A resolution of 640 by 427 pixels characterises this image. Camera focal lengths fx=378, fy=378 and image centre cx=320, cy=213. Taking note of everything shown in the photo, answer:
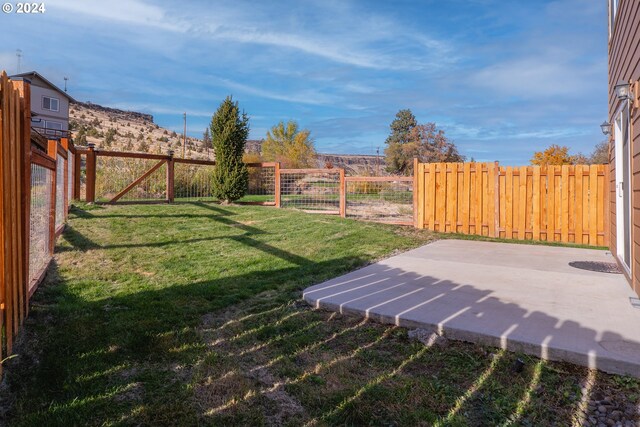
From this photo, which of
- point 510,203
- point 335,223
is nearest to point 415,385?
point 335,223

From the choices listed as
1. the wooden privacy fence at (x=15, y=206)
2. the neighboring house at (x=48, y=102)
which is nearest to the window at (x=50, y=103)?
the neighboring house at (x=48, y=102)

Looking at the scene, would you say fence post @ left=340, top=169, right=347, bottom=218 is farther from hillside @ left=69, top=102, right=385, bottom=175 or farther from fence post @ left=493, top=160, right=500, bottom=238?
hillside @ left=69, top=102, right=385, bottom=175

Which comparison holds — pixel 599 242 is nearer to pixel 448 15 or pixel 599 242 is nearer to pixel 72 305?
pixel 72 305

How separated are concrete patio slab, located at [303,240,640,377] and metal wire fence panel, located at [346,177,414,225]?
4430mm

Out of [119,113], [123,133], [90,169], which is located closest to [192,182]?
[90,169]

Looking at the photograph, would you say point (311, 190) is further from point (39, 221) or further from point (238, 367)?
point (238, 367)

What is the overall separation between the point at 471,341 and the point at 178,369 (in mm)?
2121

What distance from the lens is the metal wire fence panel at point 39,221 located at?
3.81 metres

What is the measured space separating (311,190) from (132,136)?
3114 cm

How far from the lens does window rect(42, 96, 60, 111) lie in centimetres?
3090

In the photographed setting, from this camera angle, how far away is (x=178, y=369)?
8.04 ft

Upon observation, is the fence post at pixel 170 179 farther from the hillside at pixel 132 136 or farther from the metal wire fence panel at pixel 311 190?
the hillside at pixel 132 136

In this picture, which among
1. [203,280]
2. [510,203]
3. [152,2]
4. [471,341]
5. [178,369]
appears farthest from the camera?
[152,2]

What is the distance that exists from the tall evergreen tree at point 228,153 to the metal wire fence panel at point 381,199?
350 cm
